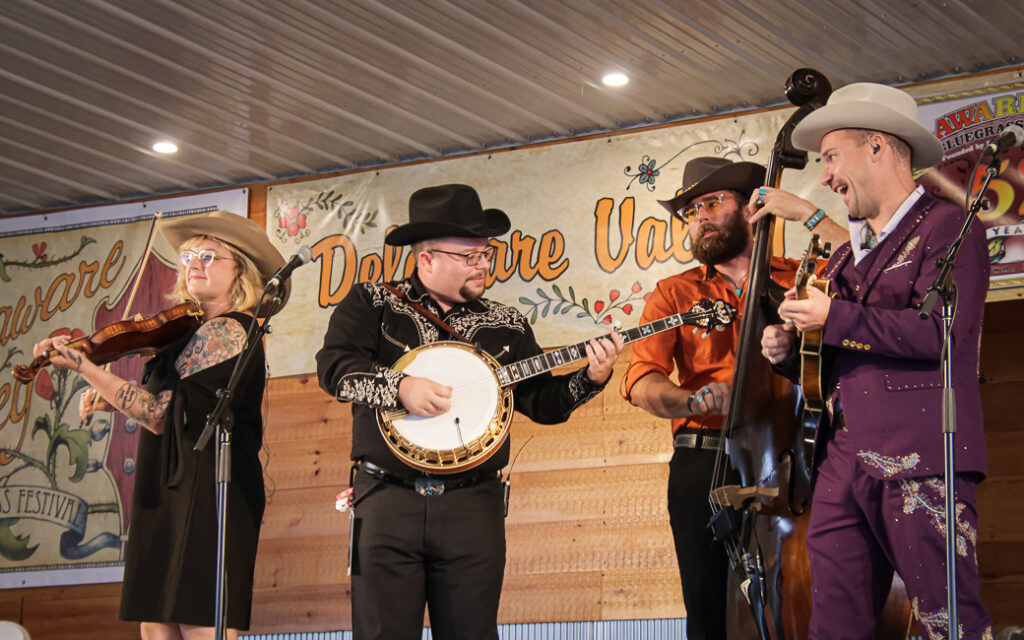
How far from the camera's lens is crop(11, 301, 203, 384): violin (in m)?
4.41

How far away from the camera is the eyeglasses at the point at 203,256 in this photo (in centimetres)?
463

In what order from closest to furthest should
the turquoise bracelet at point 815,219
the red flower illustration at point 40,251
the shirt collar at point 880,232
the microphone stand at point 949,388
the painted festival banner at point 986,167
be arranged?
1. the microphone stand at point 949,388
2. the shirt collar at point 880,232
3. the turquoise bracelet at point 815,219
4. the painted festival banner at point 986,167
5. the red flower illustration at point 40,251

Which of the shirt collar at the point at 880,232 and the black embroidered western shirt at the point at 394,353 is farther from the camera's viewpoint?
the black embroidered western shirt at the point at 394,353

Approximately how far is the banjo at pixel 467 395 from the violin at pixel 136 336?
111 centimetres

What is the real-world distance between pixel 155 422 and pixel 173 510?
1.12ft

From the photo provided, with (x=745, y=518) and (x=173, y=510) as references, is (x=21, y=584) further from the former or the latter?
(x=745, y=518)

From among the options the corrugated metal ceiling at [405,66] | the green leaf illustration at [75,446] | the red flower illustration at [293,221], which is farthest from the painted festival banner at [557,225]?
the green leaf illustration at [75,446]

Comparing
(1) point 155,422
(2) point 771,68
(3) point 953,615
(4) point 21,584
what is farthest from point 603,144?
(4) point 21,584

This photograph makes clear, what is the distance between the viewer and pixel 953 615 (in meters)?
2.73

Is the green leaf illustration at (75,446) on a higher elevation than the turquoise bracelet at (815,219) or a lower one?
lower

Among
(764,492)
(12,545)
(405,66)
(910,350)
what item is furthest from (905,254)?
(12,545)

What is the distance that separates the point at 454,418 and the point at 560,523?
262 cm

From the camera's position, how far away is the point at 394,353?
392 cm

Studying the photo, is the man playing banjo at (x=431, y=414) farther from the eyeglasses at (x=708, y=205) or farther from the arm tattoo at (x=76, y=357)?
the arm tattoo at (x=76, y=357)
